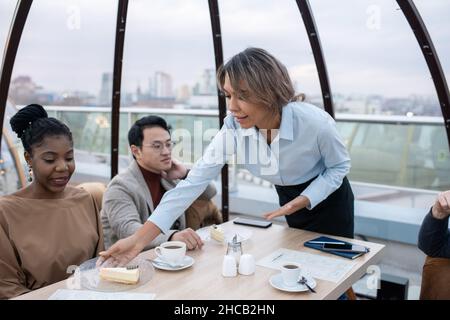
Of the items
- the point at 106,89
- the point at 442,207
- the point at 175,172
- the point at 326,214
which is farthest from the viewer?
the point at 106,89

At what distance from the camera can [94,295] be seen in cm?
139

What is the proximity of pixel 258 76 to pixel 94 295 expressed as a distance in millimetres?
1101

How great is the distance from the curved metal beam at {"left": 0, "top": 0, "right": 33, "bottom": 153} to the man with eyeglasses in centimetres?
104

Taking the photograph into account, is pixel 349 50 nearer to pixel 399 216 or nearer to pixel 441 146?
pixel 441 146

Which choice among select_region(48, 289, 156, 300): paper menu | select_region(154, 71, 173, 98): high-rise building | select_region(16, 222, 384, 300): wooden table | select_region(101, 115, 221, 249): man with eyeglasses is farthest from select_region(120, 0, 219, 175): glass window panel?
select_region(48, 289, 156, 300): paper menu

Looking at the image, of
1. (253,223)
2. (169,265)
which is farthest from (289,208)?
(169,265)

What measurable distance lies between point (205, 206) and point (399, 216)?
2961mm

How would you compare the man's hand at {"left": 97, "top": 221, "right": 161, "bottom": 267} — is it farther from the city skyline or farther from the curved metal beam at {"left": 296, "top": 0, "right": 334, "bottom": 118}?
the curved metal beam at {"left": 296, "top": 0, "right": 334, "bottom": 118}

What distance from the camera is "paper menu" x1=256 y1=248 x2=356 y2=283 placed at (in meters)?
1.57

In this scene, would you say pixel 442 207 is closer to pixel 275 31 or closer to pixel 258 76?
pixel 258 76

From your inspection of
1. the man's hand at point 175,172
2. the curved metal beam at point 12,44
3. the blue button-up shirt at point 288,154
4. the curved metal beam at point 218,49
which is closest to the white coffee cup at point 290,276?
the blue button-up shirt at point 288,154

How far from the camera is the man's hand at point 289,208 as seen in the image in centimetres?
192

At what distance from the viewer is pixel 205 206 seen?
2811mm
